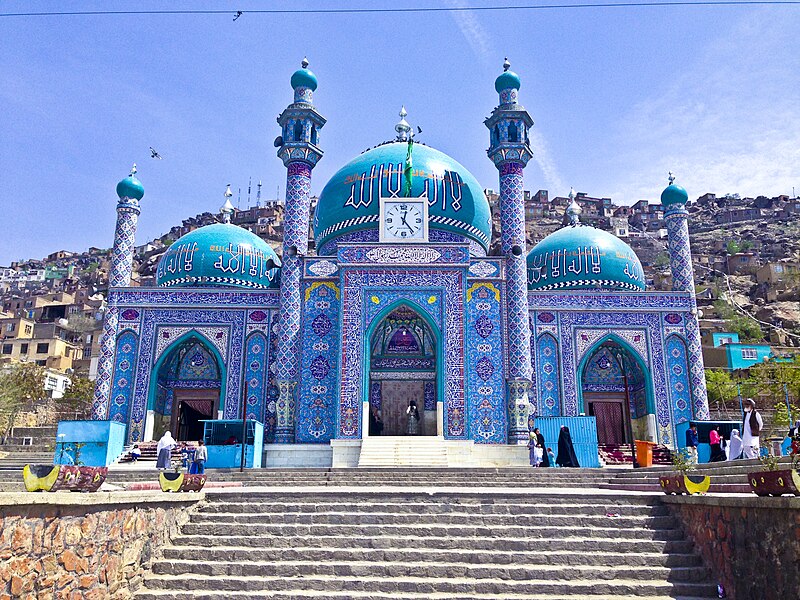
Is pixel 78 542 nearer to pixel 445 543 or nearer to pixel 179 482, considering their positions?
pixel 179 482

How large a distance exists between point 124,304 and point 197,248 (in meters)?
3.66

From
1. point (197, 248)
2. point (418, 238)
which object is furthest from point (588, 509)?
point (197, 248)

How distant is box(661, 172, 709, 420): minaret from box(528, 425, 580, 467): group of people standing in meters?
5.78

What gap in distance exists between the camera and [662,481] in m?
8.55

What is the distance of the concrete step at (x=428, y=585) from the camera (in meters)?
6.85

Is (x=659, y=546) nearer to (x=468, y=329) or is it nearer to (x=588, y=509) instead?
(x=588, y=509)

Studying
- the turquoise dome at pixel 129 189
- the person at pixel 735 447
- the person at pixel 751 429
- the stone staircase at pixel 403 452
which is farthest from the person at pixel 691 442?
the turquoise dome at pixel 129 189

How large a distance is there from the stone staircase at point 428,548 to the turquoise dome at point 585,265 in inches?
607

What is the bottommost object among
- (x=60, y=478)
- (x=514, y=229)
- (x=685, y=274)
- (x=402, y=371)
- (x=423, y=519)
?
(x=423, y=519)

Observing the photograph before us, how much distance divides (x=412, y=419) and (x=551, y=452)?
450 centimetres

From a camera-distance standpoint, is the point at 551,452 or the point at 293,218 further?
the point at 293,218

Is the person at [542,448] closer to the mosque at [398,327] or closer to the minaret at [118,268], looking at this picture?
the mosque at [398,327]

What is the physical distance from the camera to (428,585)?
7.02 metres

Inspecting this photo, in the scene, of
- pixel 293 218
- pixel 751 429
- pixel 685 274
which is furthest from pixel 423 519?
pixel 685 274
